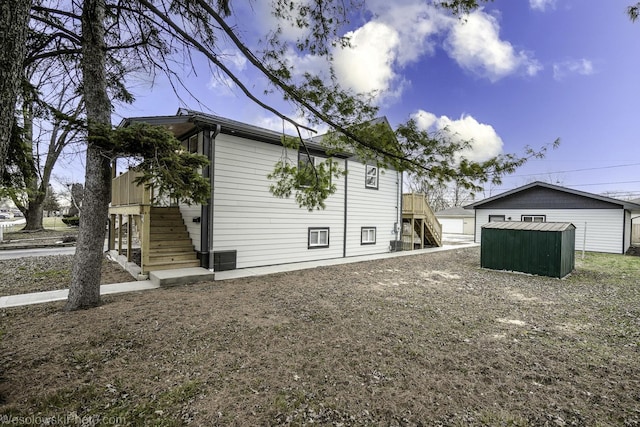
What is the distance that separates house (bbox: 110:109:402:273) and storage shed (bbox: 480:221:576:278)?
5425 millimetres

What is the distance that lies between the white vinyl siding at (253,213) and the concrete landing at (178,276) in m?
1.05

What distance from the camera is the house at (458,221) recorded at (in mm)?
31281

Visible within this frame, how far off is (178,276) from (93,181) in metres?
3.12

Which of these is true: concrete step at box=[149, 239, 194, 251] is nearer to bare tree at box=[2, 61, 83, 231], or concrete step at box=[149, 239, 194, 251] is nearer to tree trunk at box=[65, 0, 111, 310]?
Answer: tree trunk at box=[65, 0, 111, 310]

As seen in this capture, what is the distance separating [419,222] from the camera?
16.8m

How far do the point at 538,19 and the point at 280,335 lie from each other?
10.1 m

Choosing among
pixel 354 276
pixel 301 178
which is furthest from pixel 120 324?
pixel 354 276

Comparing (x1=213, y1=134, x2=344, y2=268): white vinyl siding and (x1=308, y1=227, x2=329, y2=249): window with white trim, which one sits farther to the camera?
(x1=308, y1=227, x2=329, y2=249): window with white trim

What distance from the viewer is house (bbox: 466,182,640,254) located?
50.9 feet

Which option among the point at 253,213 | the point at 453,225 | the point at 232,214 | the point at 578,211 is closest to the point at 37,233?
the point at 232,214

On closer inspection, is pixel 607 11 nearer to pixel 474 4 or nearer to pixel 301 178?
pixel 474 4

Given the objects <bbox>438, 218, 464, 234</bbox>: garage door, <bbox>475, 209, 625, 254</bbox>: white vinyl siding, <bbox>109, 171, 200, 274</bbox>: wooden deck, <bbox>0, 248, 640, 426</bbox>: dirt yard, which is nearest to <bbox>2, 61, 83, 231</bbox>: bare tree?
<bbox>0, 248, 640, 426</bbox>: dirt yard

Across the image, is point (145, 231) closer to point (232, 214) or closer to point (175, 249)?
point (175, 249)

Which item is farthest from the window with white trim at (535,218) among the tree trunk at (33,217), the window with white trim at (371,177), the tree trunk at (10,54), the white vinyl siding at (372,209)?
the tree trunk at (33,217)
